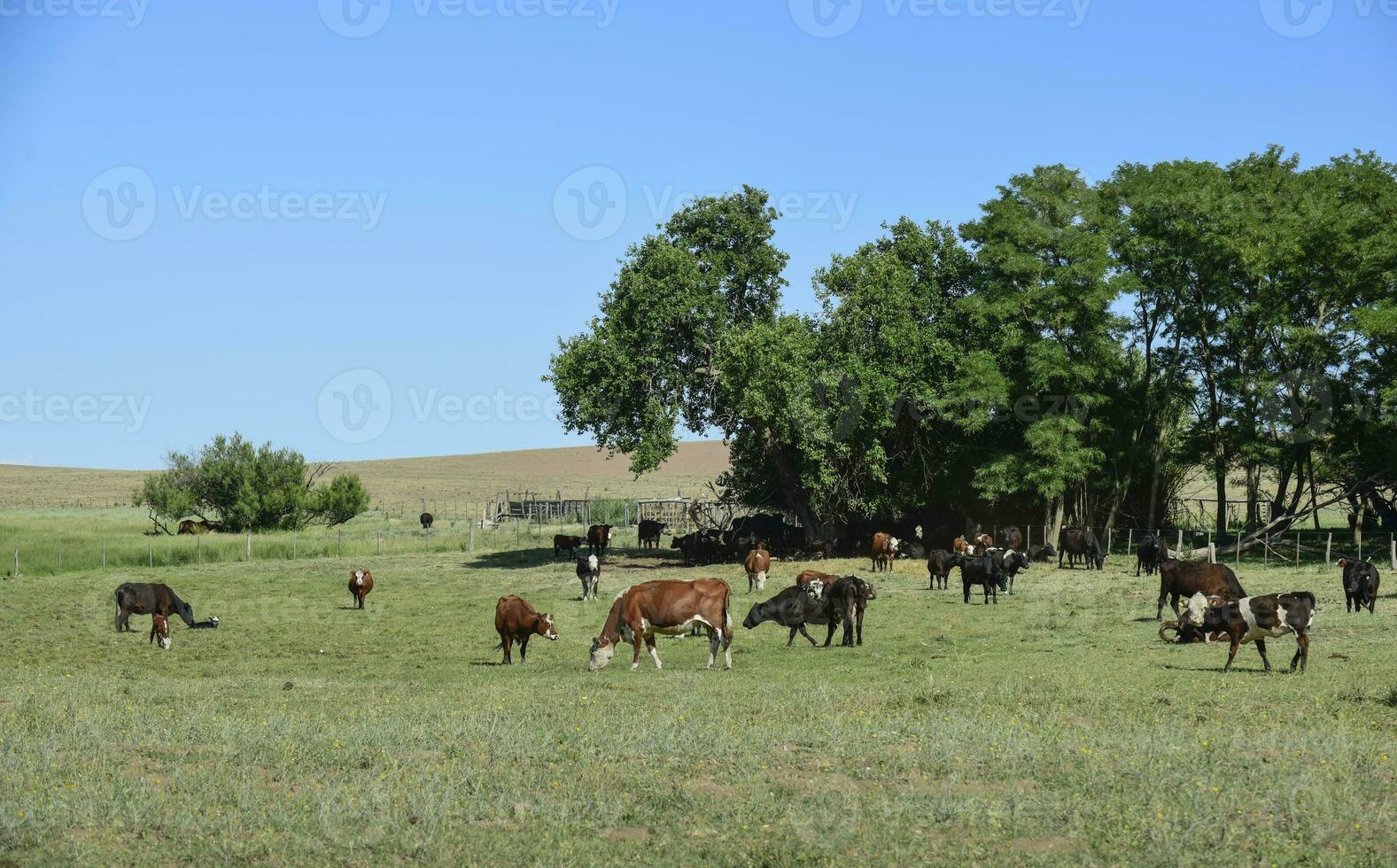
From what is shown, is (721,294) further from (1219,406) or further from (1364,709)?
(1364,709)

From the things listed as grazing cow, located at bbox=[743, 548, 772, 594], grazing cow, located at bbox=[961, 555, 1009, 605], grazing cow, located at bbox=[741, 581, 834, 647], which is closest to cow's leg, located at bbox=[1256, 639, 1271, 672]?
grazing cow, located at bbox=[741, 581, 834, 647]

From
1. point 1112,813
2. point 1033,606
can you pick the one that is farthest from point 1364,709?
point 1033,606

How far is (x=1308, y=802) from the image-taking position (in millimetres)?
10453

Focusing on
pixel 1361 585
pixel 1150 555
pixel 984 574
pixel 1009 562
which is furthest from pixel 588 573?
pixel 1361 585

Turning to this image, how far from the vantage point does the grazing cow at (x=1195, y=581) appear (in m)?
25.7

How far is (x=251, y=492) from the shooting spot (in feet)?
226

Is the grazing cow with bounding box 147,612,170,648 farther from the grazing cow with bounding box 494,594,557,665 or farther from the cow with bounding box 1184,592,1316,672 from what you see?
the cow with bounding box 1184,592,1316,672

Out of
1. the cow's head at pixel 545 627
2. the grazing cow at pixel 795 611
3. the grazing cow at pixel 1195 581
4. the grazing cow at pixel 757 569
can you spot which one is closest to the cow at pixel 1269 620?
the grazing cow at pixel 1195 581

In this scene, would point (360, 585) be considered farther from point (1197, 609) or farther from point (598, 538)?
point (1197, 609)

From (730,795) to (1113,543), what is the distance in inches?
1590

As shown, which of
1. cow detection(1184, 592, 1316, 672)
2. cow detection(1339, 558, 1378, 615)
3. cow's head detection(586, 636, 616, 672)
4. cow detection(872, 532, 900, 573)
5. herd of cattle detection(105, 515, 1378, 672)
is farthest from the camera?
cow detection(872, 532, 900, 573)

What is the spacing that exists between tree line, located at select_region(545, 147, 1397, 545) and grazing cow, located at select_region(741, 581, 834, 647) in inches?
780

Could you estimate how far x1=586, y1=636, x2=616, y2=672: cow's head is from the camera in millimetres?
20578

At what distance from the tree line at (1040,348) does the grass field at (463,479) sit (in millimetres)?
A: 50878
